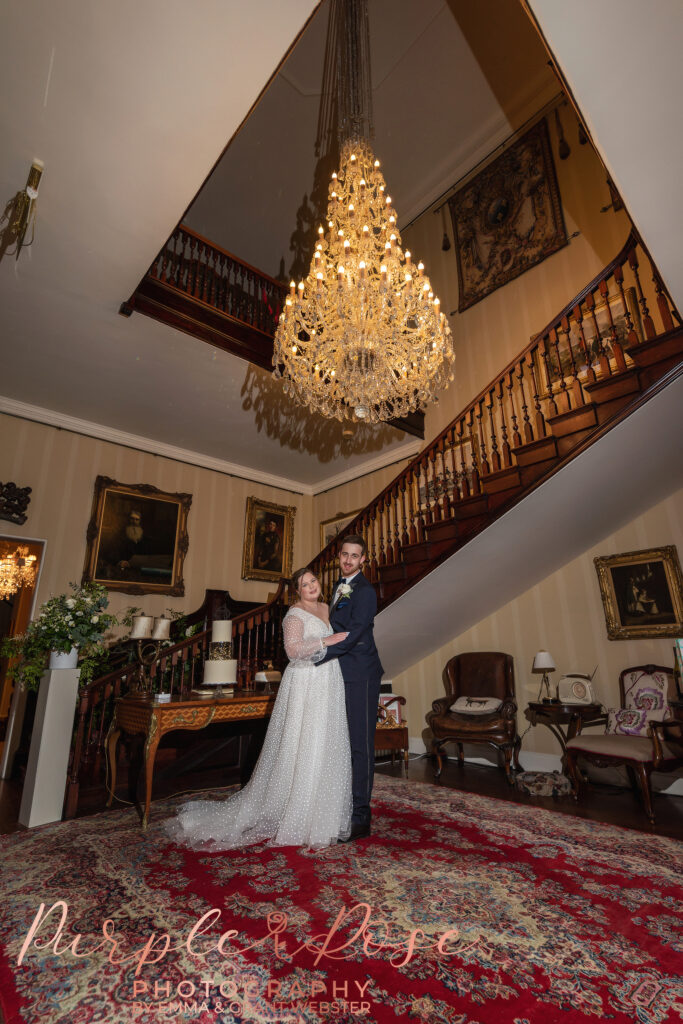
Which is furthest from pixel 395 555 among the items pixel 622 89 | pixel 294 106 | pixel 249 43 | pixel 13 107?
pixel 294 106

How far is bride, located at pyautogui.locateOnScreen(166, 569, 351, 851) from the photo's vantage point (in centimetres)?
280

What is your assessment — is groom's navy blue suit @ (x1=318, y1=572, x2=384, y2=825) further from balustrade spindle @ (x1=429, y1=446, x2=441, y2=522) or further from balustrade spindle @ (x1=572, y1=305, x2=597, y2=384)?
balustrade spindle @ (x1=572, y1=305, x2=597, y2=384)

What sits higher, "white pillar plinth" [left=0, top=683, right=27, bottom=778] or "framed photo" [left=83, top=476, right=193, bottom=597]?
"framed photo" [left=83, top=476, right=193, bottom=597]

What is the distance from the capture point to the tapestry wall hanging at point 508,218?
22.1 feet

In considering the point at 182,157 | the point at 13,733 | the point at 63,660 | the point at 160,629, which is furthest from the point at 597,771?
the point at 182,157

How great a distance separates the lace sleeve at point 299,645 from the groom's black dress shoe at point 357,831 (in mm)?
989

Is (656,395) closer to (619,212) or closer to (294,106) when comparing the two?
(619,212)

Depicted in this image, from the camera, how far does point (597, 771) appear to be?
4898 mm

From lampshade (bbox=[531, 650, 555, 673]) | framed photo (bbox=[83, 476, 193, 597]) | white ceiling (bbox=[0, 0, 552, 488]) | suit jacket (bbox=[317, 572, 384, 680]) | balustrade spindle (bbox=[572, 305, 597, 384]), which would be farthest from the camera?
framed photo (bbox=[83, 476, 193, 597])

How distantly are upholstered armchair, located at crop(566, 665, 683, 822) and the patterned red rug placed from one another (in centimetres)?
70

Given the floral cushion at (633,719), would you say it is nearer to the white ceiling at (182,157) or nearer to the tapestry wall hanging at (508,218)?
the white ceiling at (182,157)

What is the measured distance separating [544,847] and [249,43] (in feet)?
17.7

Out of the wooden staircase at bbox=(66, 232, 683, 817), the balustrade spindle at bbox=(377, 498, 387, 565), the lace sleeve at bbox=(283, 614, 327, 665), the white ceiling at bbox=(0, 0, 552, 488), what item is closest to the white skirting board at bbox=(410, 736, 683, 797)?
the wooden staircase at bbox=(66, 232, 683, 817)

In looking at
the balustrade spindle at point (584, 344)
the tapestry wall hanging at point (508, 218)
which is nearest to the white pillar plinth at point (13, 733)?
the balustrade spindle at point (584, 344)
